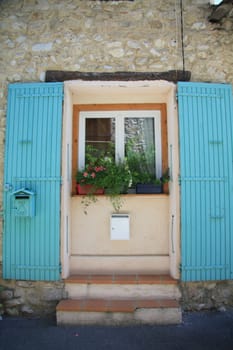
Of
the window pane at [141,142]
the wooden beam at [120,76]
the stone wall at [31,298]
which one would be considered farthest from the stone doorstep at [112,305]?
the wooden beam at [120,76]

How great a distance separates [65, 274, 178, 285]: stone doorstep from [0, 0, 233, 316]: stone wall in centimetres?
239

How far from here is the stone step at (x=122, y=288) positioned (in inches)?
121

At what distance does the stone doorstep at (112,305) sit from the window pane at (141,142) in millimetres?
1765

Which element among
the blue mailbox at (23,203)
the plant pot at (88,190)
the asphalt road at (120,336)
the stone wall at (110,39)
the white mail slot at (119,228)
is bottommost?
the asphalt road at (120,336)

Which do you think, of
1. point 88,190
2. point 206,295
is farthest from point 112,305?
point 88,190

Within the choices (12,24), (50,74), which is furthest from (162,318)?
(12,24)

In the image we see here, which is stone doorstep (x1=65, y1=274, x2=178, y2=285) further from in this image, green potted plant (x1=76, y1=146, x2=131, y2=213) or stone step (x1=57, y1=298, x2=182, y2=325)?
green potted plant (x1=76, y1=146, x2=131, y2=213)

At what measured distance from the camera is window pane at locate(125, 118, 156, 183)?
3617 mm

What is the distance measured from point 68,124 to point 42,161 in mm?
652

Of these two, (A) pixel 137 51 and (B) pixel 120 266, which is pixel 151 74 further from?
(B) pixel 120 266

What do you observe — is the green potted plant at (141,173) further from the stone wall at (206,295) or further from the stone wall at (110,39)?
the stone wall at (206,295)

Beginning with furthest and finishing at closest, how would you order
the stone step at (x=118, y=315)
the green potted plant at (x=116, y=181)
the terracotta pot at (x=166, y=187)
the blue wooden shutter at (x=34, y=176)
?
the terracotta pot at (x=166, y=187)
the green potted plant at (x=116, y=181)
the blue wooden shutter at (x=34, y=176)
the stone step at (x=118, y=315)

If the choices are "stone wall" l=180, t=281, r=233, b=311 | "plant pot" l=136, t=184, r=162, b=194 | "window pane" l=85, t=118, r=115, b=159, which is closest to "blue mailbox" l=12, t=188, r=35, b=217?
"window pane" l=85, t=118, r=115, b=159

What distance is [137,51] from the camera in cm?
333
